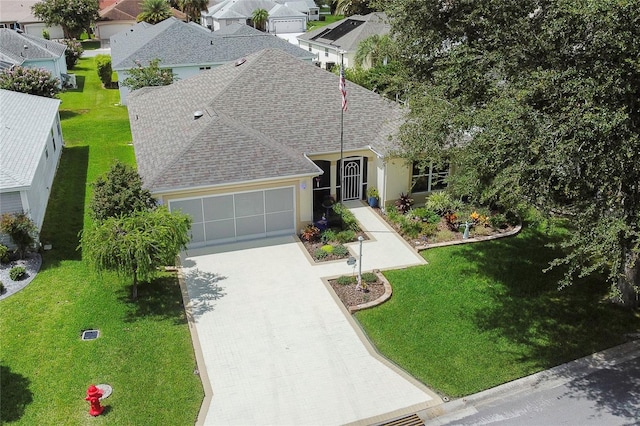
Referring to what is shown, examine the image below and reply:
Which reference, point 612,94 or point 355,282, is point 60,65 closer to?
point 355,282

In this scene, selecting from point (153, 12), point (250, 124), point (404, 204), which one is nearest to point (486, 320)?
point (404, 204)

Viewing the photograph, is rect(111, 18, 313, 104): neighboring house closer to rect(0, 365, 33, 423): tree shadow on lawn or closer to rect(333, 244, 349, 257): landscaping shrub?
rect(333, 244, 349, 257): landscaping shrub

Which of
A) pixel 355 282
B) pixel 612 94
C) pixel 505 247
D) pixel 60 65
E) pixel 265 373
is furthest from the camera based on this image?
pixel 60 65

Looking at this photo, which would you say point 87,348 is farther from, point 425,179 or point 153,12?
point 153,12

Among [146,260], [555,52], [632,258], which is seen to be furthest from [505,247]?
[146,260]

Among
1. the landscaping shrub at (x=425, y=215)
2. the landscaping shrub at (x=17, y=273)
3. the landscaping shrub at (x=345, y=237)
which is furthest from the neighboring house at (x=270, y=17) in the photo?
the landscaping shrub at (x=17, y=273)

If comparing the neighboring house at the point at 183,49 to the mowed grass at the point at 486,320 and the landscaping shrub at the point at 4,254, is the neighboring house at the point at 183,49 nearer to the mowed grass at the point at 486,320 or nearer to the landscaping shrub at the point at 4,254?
the landscaping shrub at the point at 4,254

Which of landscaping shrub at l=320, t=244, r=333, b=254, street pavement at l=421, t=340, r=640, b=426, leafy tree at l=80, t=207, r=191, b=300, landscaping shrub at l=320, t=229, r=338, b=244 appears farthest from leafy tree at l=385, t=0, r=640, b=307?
leafy tree at l=80, t=207, r=191, b=300
